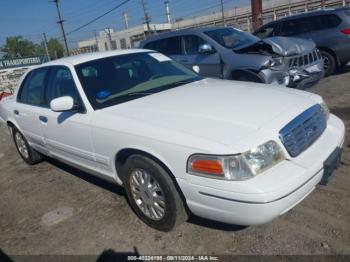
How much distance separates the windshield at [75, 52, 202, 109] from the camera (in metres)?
3.73

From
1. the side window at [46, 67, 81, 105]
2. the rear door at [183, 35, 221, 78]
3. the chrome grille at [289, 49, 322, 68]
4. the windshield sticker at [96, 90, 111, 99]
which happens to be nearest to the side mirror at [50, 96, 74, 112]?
the side window at [46, 67, 81, 105]

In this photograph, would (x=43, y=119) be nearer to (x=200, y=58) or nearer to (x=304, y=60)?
(x=200, y=58)

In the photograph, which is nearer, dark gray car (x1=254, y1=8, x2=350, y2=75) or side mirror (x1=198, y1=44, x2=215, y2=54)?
side mirror (x1=198, y1=44, x2=215, y2=54)

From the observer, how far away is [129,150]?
3230 mm

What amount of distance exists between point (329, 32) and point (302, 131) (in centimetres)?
700

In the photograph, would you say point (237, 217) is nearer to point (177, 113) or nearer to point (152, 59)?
point (177, 113)

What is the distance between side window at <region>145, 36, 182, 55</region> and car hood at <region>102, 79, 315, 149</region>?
185 inches

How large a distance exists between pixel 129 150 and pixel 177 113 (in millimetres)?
547

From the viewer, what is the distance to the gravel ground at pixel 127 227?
116 inches

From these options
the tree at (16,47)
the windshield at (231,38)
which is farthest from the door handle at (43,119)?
the tree at (16,47)

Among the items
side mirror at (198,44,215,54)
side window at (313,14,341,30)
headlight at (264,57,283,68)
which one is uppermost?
side window at (313,14,341,30)

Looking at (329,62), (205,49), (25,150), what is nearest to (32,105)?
(25,150)

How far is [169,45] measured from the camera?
8664 millimetres

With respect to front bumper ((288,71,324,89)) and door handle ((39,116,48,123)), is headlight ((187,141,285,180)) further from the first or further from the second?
front bumper ((288,71,324,89))
